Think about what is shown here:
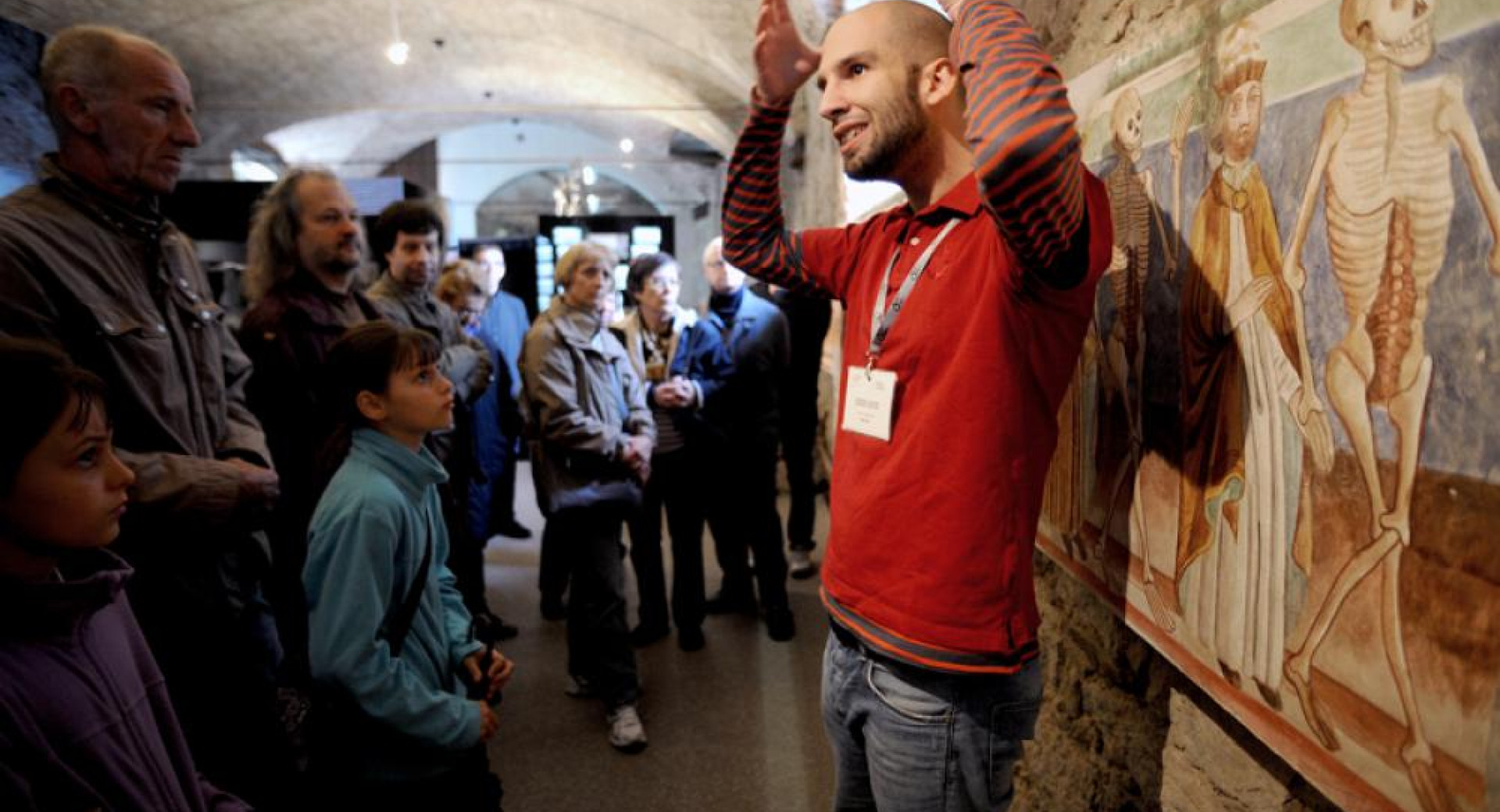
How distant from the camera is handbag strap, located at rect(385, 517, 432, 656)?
5.39 feet

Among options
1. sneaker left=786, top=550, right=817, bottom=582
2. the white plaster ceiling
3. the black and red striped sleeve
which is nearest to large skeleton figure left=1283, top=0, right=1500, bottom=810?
the black and red striped sleeve

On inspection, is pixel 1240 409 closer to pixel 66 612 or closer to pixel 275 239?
pixel 66 612

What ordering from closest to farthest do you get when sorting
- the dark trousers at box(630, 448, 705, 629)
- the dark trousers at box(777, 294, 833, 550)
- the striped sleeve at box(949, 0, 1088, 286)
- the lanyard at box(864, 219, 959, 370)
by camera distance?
the striped sleeve at box(949, 0, 1088, 286) → the lanyard at box(864, 219, 959, 370) → the dark trousers at box(630, 448, 705, 629) → the dark trousers at box(777, 294, 833, 550)

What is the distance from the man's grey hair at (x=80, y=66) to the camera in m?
1.68

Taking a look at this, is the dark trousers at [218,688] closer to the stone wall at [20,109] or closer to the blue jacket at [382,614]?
the blue jacket at [382,614]

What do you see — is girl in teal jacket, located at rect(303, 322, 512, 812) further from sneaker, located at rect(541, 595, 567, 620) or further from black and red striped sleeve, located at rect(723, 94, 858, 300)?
sneaker, located at rect(541, 595, 567, 620)

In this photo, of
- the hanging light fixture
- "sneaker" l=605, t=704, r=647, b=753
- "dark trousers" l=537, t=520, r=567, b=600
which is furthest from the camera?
the hanging light fixture

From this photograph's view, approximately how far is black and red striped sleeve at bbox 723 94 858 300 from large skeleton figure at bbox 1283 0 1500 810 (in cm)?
88

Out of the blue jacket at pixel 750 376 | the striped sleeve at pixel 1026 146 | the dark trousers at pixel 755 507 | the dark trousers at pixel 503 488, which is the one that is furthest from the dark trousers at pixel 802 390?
the striped sleeve at pixel 1026 146

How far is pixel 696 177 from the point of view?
17125 mm

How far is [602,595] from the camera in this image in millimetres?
3109

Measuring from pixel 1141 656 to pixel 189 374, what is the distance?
208 cm

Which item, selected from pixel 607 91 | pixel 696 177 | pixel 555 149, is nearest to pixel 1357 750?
pixel 607 91

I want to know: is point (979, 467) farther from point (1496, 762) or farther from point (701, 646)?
point (701, 646)
